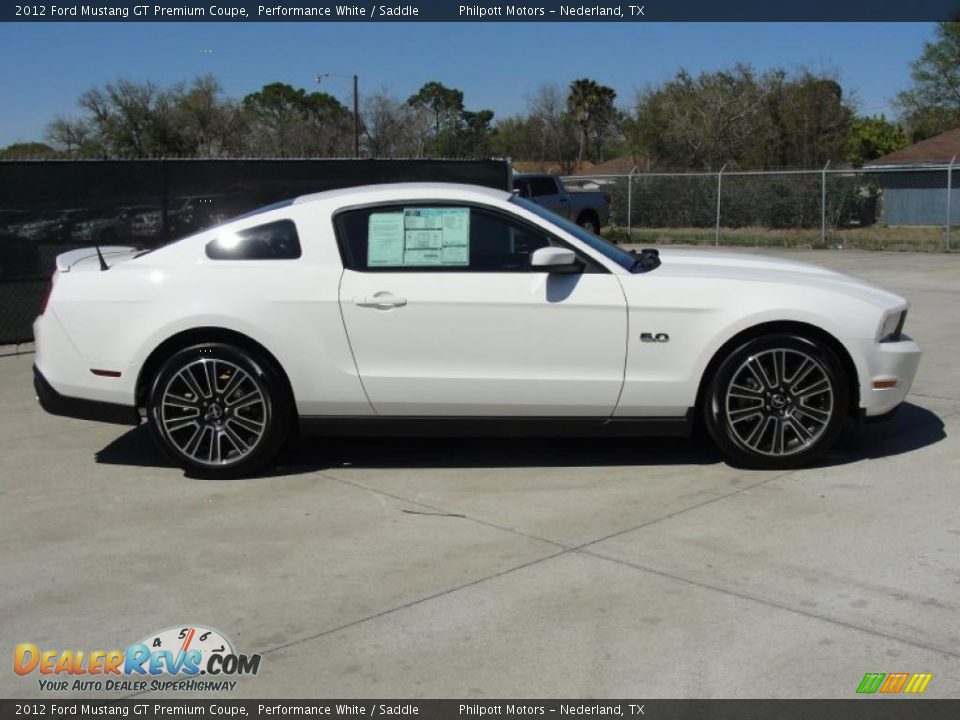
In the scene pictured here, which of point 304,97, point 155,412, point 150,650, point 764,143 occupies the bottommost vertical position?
point 150,650

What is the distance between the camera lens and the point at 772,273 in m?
6.16

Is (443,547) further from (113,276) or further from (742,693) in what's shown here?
(113,276)

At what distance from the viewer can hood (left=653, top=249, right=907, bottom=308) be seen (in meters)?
5.99

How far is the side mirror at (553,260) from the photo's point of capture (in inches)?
228

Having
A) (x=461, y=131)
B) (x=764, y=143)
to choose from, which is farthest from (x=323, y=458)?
(x=461, y=131)

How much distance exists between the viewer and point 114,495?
589 centimetres

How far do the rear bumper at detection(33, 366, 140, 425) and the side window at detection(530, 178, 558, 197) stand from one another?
58.7ft

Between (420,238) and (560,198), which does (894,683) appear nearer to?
(420,238)

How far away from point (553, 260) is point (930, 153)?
36484mm

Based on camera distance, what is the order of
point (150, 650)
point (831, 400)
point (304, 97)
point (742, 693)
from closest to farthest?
point (742, 693)
point (150, 650)
point (831, 400)
point (304, 97)

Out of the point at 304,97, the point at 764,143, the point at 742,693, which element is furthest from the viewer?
the point at 304,97

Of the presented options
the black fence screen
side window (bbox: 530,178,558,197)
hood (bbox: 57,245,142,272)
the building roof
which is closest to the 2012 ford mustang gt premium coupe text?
hood (bbox: 57,245,142,272)

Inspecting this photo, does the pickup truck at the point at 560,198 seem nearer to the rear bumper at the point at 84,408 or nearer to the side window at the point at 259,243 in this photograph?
the side window at the point at 259,243

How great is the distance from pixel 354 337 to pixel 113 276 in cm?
145
